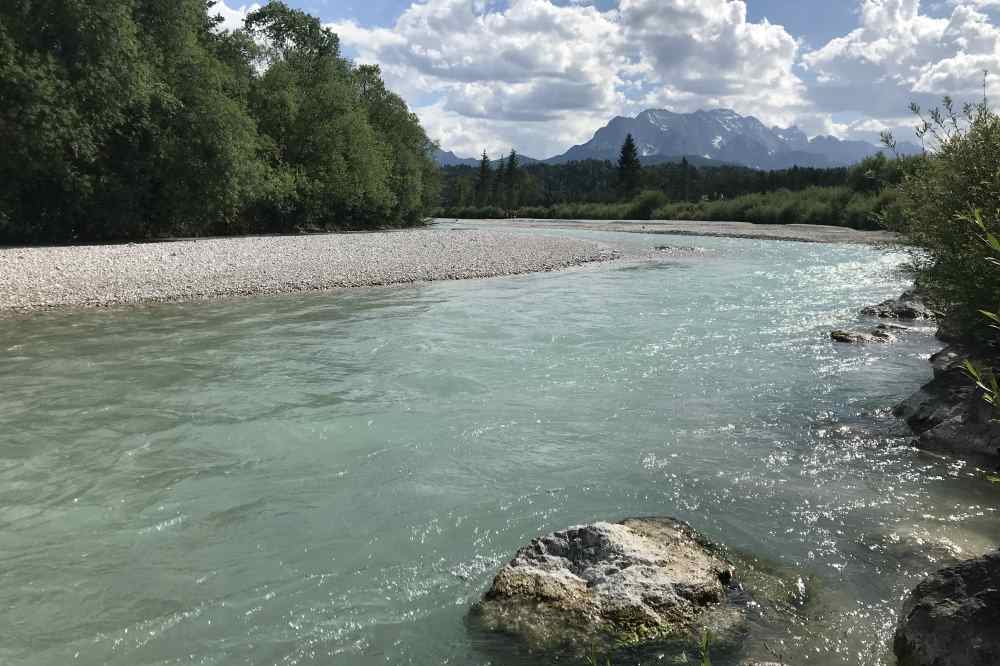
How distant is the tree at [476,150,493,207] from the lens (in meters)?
117

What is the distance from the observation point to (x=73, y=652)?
4246 millimetres

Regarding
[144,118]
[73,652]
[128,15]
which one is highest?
[128,15]

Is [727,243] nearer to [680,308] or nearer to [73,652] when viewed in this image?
[680,308]

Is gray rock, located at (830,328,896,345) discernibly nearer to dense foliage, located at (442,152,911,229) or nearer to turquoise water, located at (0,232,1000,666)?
turquoise water, located at (0,232,1000,666)

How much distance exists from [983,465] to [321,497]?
6789 millimetres

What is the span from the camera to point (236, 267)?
22500 millimetres

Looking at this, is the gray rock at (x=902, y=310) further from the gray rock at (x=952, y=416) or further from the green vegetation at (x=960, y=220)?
the gray rock at (x=952, y=416)

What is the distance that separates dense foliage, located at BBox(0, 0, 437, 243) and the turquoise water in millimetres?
17460

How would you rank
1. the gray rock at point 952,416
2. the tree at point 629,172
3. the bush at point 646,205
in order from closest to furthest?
the gray rock at point 952,416, the bush at point 646,205, the tree at point 629,172

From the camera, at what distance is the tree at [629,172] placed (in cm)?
9825

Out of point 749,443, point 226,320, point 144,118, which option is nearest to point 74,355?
point 226,320

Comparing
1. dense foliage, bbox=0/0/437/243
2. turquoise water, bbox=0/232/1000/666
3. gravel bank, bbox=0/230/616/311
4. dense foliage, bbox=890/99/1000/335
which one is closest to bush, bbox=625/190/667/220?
dense foliage, bbox=0/0/437/243

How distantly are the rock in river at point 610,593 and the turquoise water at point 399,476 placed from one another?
0.25 m

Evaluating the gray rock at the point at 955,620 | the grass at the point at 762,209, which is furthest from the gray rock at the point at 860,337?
the grass at the point at 762,209
